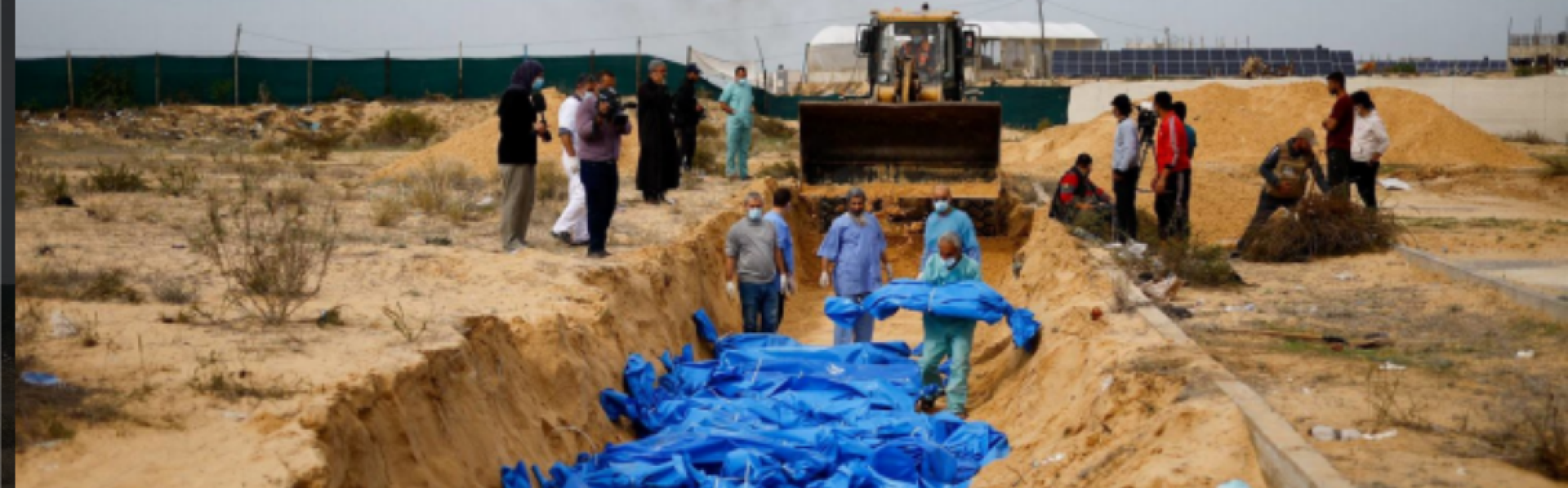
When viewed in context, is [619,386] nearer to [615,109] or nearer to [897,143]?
[615,109]

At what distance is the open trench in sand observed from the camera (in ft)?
26.6

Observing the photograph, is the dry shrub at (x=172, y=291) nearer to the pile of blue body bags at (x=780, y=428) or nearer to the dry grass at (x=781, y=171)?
the pile of blue body bags at (x=780, y=428)

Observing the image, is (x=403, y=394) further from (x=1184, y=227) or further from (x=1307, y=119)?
(x=1307, y=119)

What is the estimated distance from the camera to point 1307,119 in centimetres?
3909

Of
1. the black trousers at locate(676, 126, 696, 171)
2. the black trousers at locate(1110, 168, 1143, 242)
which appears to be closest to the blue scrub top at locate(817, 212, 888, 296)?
the black trousers at locate(1110, 168, 1143, 242)

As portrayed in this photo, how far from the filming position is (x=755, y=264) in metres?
14.5

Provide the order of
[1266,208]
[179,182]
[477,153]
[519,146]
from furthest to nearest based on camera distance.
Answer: [477,153]
[179,182]
[1266,208]
[519,146]

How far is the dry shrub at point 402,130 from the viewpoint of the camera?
41.7 m

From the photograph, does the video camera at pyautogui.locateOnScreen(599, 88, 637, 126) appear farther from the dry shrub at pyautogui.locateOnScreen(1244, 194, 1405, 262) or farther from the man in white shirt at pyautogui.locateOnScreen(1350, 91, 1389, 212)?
the man in white shirt at pyautogui.locateOnScreen(1350, 91, 1389, 212)

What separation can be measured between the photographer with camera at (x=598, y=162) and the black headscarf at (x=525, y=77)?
457mm

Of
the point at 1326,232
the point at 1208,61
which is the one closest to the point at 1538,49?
the point at 1208,61

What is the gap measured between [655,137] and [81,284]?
10.8m

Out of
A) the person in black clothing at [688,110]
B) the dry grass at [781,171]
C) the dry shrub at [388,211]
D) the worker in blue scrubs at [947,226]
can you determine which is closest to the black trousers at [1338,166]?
the worker in blue scrubs at [947,226]

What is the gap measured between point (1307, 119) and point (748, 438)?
3108 cm
